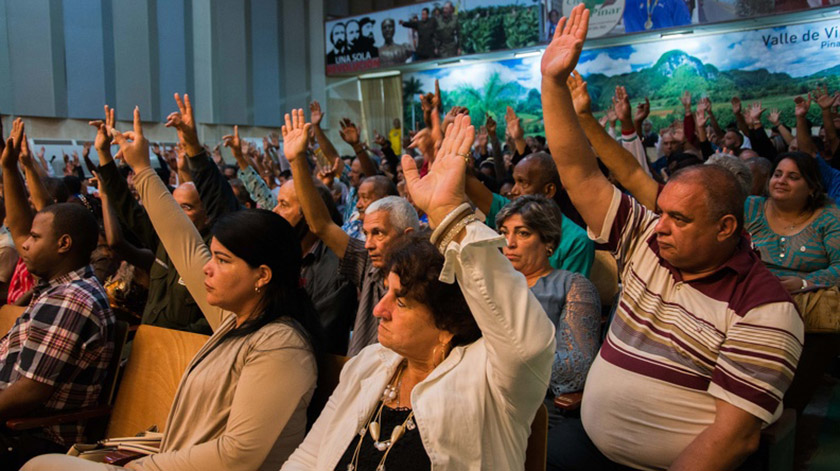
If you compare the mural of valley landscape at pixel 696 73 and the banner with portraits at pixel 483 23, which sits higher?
the banner with portraits at pixel 483 23

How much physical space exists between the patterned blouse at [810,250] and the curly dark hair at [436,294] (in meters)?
2.12

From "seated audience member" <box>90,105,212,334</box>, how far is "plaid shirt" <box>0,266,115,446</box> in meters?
0.47

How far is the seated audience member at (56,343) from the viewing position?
8.25 feet

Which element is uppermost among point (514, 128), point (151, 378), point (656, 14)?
point (656, 14)

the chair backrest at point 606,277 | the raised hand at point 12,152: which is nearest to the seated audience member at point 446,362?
the chair backrest at point 606,277

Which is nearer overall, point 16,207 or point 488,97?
point 16,207

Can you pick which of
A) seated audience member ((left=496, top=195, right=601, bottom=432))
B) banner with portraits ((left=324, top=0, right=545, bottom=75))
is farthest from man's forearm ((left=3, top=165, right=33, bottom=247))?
banner with portraits ((left=324, top=0, right=545, bottom=75))

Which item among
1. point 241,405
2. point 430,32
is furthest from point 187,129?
point 430,32

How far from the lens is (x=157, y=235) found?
11.1 ft

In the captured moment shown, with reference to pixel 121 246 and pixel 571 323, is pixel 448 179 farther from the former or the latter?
pixel 121 246

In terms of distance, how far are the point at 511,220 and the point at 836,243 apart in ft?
5.34

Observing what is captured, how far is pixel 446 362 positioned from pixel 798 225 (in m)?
2.51

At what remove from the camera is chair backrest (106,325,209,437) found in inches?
102

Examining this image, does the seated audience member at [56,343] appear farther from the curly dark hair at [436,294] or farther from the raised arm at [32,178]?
the curly dark hair at [436,294]
